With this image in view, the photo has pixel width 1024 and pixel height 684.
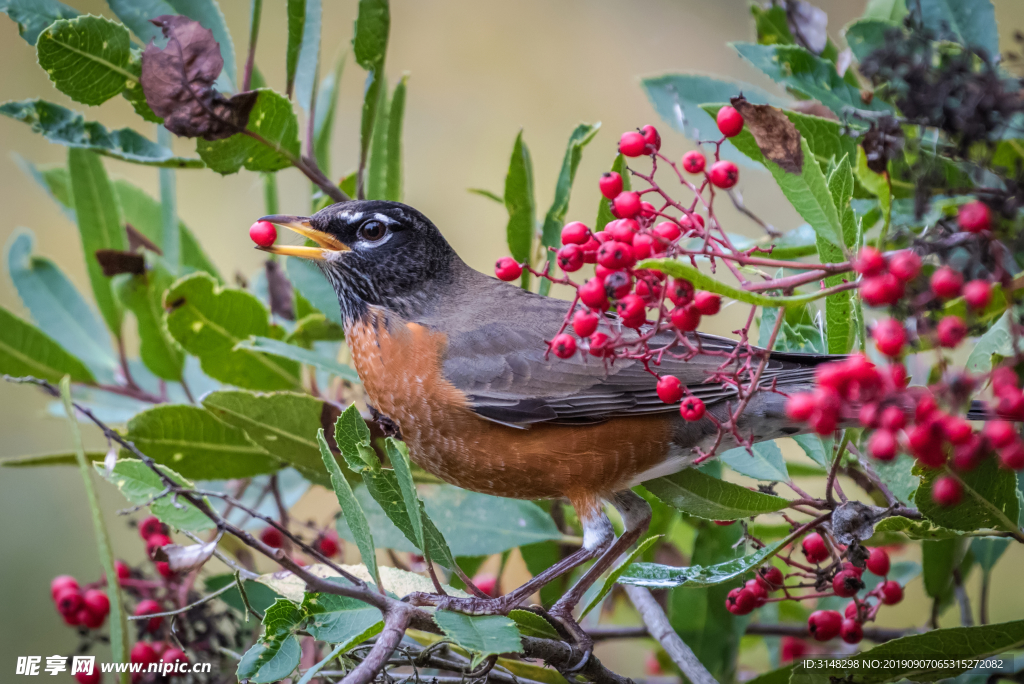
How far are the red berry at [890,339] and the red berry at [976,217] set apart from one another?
135mm

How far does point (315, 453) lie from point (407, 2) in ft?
17.0

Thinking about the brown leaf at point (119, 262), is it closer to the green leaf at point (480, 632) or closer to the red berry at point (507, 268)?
the red berry at point (507, 268)

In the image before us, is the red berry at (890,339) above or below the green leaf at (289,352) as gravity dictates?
above

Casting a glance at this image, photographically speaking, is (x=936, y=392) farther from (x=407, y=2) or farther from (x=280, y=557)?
(x=407, y=2)

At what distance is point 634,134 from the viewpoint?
1539mm

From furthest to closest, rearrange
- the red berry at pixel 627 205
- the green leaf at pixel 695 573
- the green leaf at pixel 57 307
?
the green leaf at pixel 57 307, the green leaf at pixel 695 573, the red berry at pixel 627 205

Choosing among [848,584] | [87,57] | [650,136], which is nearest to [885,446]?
[650,136]

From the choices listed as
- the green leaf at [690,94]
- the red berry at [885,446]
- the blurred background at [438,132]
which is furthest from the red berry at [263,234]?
the blurred background at [438,132]

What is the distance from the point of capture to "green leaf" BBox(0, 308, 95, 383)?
2.51 meters

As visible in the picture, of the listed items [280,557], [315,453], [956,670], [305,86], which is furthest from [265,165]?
[956,670]

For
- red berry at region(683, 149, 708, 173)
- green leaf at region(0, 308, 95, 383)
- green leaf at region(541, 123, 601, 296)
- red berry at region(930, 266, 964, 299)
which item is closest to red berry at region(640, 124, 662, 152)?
red berry at region(683, 149, 708, 173)

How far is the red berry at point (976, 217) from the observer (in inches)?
36.6

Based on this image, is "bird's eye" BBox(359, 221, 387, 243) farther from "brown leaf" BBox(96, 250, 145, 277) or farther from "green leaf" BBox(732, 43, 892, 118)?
"green leaf" BBox(732, 43, 892, 118)

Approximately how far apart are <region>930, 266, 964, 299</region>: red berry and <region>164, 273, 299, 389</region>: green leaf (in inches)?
73.3
